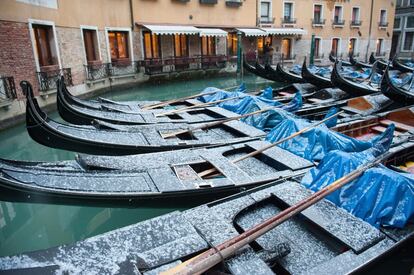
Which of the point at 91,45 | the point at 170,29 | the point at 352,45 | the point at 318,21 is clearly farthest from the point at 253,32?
the point at 352,45

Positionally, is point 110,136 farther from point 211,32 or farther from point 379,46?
point 379,46

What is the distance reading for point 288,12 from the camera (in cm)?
1399

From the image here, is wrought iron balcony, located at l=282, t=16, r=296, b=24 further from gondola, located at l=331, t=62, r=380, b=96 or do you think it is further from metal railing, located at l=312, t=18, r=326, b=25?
gondola, located at l=331, t=62, r=380, b=96

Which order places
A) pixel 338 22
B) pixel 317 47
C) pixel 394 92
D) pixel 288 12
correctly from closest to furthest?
pixel 394 92, pixel 288 12, pixel 317 47, pixel 338 22

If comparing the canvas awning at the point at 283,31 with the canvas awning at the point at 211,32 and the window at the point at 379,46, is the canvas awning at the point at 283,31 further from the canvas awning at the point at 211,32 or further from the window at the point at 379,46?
the window at the point at 379,46

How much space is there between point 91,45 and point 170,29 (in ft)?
8.45

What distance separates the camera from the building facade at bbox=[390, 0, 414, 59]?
739 inches

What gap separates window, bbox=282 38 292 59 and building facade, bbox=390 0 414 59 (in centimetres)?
826

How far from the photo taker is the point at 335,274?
1.53m

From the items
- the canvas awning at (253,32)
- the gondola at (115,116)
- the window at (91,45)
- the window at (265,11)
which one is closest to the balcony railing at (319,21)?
the window at (265,11)

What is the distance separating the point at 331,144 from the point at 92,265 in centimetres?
222

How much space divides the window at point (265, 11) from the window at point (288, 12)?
99cm

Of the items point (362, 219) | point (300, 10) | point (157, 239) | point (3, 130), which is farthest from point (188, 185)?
point (300, 10)

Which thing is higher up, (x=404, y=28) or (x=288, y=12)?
(x=288, y=12)
